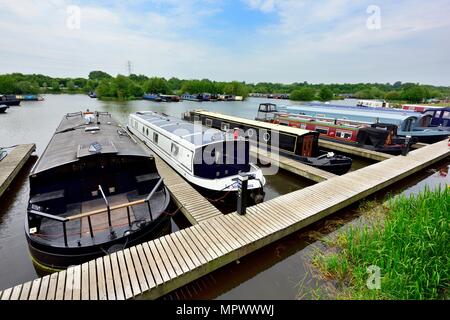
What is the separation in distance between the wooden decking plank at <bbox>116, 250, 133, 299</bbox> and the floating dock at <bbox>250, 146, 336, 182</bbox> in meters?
8.10

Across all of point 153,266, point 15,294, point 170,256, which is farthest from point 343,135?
point 15,294

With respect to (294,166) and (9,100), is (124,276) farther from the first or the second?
(9,100)

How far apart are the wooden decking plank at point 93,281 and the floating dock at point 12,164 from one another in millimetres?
7424

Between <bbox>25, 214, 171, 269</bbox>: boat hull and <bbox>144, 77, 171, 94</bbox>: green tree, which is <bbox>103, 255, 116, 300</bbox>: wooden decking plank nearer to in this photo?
<bbox>25, 214, 171, 269</bbox>: boat hull

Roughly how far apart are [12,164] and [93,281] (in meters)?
10.7

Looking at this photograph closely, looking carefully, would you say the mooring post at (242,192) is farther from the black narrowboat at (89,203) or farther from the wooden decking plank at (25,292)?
the wooden decking plank at (25,292)

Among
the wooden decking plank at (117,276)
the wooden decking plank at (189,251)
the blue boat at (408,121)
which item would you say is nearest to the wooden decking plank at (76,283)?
the wooden decking plank at (117,276)

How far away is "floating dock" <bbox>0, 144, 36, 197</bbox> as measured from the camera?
9.10 m

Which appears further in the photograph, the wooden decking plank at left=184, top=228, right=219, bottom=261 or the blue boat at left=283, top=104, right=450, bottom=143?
the blue boat at left=283, top=104, right=450, bottom=143

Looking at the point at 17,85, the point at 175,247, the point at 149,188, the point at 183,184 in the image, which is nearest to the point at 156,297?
the point at 175,247

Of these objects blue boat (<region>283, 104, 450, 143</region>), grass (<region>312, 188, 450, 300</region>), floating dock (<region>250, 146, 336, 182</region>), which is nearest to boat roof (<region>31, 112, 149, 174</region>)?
grass (<region>312, 188, 450, 300</region>)

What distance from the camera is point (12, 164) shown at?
35.3 feet

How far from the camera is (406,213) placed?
6.04 m

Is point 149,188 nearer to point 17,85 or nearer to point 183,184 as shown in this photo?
point 183,184
